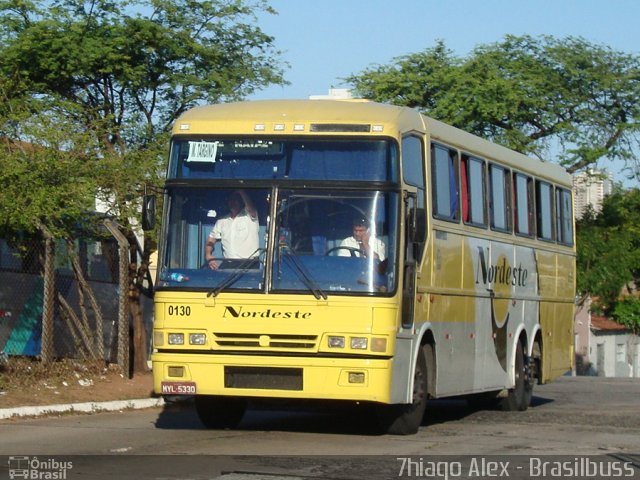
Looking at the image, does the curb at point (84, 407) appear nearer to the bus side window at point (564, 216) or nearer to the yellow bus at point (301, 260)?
the yellow bus at point (301, 260)

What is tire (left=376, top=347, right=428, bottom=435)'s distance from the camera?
536 inches

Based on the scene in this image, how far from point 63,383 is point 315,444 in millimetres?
6178

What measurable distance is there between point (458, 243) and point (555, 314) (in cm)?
566

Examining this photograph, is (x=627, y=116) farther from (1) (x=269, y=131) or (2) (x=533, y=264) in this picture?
(1) (x=269, y=131)

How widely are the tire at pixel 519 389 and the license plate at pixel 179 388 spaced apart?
667cm

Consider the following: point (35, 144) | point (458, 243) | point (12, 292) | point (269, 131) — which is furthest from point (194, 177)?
point (12, 292)

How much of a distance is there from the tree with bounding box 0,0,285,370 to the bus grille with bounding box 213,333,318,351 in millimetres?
5975

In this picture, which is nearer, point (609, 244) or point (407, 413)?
point (407, 413)

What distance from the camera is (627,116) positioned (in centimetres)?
3606

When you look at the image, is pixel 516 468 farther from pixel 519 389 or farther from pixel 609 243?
pixel 609 243

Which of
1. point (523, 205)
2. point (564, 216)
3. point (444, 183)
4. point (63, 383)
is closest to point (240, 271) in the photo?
point (444, 183)

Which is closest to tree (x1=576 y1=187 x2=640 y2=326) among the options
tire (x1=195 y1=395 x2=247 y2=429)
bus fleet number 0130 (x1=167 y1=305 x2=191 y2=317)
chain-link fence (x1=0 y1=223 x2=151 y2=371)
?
chain-link fence (x1=0 y1=223 x2=151 y2=371)

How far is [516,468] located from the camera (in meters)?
10.9

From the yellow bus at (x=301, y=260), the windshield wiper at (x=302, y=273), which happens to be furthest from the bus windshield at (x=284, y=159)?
the windshield wiper at (x=302, y=273)
